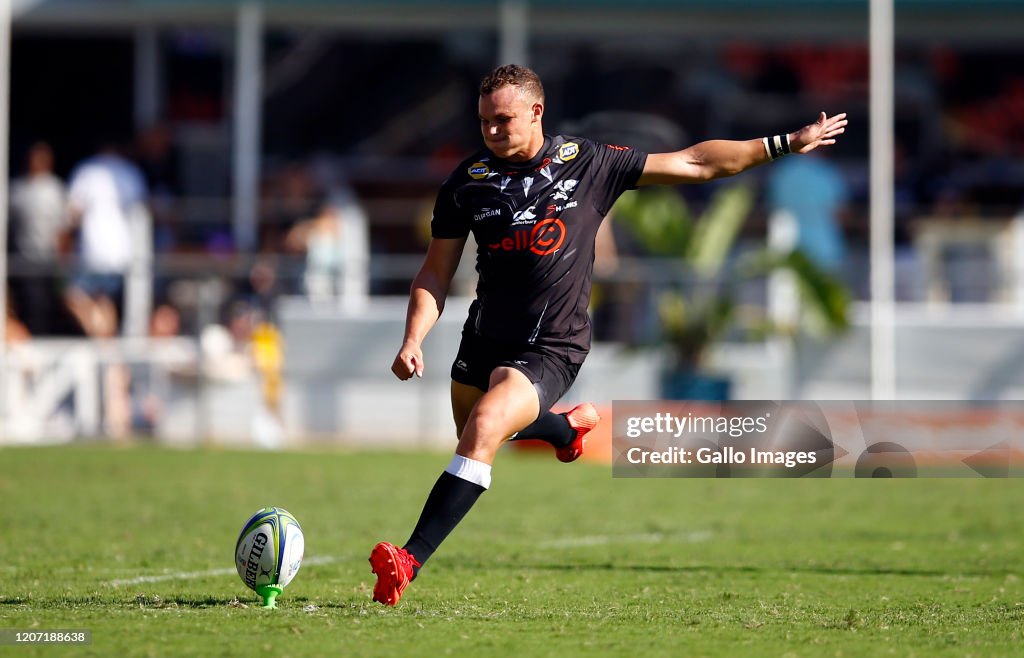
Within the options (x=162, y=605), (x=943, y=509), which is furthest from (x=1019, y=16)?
(x=162, y=605)

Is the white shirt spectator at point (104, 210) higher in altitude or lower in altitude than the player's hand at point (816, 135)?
higher

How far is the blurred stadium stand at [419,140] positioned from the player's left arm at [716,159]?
1083 centimetres

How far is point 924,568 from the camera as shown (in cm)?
795

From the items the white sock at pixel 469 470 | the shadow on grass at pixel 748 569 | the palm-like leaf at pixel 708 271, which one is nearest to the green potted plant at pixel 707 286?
the palm-like leaf at pixel 708 271

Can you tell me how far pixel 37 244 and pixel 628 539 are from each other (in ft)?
39.0

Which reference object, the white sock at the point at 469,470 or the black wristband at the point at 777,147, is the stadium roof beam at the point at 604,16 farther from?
the white sock at the point at 469,470

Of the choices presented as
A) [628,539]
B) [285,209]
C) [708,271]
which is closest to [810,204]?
[708,271]

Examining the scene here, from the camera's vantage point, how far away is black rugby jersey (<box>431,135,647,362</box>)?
6.49 m

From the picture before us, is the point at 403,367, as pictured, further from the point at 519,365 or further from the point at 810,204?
the point at 810,204

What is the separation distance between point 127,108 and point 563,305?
779 inches

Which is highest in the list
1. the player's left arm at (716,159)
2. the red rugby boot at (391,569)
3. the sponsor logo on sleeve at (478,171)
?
the player's left arm at (716,159)

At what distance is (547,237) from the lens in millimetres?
6504

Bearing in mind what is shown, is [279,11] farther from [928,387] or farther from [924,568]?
[924,568]

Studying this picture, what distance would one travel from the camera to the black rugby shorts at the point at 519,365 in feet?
21.2
